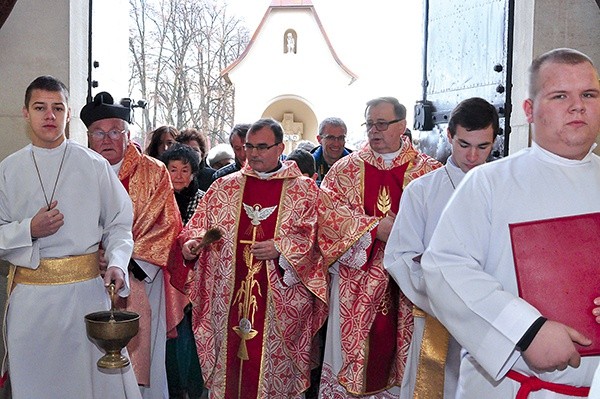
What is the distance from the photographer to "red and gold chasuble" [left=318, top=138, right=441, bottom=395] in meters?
4.53

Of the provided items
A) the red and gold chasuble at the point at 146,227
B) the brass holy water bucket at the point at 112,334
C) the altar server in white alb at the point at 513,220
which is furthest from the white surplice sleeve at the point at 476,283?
the red and gold chasuble at the point at 146,227

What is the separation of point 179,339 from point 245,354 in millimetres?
1140

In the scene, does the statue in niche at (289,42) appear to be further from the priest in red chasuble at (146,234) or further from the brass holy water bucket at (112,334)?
the brass holy water bucket at (112,334)

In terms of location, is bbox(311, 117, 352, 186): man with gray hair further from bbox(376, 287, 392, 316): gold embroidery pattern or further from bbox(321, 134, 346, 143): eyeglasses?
bbox(376, 287, 392, 316): gold embroidery pattern

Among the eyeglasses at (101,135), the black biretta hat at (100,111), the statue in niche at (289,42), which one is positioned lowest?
the eyeglasses at (101,135)

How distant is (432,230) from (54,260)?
2.00 m

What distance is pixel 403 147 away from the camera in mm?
4871

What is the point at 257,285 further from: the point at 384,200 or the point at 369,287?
the point at 384,200

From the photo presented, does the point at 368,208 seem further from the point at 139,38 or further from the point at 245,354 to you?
the point at 139,38

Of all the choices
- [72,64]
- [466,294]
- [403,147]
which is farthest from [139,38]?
[466,294]

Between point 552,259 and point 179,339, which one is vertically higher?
point 552,259

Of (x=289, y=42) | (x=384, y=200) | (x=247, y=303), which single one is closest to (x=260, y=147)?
(x=384, y=200)

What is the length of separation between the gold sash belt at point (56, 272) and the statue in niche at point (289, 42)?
21.3 metres

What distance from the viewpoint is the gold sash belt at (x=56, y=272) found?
3.96 m
